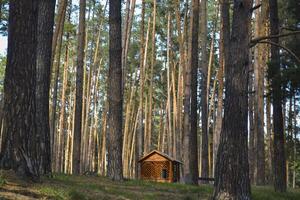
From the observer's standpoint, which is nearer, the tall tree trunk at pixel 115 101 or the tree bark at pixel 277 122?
the tall tree trunk at pixel 115 101

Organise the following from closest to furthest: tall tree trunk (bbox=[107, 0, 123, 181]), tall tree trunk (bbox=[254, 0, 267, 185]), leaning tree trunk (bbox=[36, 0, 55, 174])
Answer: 1. leaning tree trunk (bbox=[36, 0, 55, 174])
2. tall tree trunk (bbox=[107, 0, 123, 181])
3. tall tree trunk (bbox=[254, 0, 267, 185])

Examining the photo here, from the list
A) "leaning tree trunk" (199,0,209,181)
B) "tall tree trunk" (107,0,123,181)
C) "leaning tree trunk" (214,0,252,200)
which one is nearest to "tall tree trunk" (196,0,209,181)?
"leaning tree trunk" (199,0,209,181)

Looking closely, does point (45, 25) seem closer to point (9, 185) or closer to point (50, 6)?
point (50, 6)

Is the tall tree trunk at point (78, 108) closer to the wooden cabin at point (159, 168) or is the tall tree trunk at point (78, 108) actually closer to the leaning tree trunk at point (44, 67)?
the wooden cabin at point (159, 168)

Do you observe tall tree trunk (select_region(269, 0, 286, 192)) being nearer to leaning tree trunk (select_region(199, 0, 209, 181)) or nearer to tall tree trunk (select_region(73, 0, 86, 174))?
leaning tree trunk (select_region(199, 0, 209, 181))

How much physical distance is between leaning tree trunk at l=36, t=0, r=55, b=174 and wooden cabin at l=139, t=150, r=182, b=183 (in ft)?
28.4

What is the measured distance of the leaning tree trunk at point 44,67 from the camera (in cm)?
973

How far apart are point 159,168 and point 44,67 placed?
9.13 m

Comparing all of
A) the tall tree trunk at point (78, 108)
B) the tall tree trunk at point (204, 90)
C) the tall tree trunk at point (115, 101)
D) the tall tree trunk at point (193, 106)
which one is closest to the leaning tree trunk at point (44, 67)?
the tall tree trunk at point (115, 101)

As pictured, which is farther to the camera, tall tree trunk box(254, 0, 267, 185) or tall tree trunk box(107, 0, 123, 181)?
tall tree trunk box(254, 0, 267, 185)

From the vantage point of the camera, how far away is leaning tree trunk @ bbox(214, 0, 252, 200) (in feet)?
28.1

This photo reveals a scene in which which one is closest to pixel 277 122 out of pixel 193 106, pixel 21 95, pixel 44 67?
pixel 193 106

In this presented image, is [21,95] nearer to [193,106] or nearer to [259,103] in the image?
[193,106]

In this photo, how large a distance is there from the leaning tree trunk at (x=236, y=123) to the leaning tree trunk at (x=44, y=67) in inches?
151
